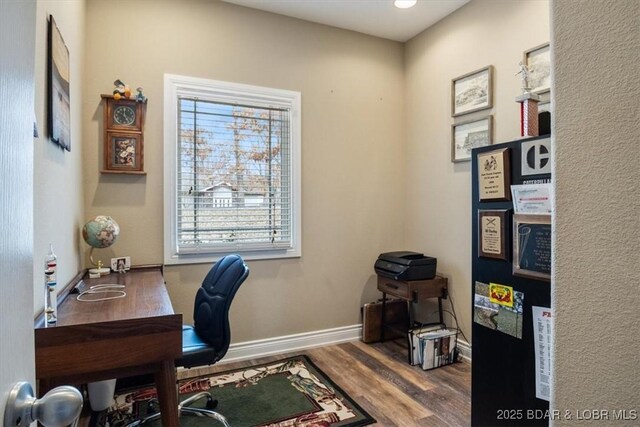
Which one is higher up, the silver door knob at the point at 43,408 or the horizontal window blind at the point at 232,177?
the horizontal window blind at the point at 232,177

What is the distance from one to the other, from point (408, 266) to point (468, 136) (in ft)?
3.93

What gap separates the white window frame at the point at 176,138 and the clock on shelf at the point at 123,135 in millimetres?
185

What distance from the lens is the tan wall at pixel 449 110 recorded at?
8.83 feet

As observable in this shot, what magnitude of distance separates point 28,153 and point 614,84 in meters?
1.08

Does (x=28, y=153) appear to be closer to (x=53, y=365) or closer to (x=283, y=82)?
(x=53, y=365)

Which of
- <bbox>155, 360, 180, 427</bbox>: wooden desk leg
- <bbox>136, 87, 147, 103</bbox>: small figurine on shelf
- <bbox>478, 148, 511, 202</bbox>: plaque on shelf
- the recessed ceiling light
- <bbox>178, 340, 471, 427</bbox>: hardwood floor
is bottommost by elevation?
A: <bbox>178, 340, 471, 427</bbox>: hardwood floor

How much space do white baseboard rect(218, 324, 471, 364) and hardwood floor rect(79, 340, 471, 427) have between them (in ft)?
0.19

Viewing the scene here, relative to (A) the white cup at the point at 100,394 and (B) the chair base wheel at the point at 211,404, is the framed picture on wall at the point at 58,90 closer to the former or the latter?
(A) the white cup at the point at 100,394

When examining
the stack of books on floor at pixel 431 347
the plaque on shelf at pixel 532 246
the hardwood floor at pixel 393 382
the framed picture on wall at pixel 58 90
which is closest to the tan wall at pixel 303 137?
the hardwood floor at pixel 393 382

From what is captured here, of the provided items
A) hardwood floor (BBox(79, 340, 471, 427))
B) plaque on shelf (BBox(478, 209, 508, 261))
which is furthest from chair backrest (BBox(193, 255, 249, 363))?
plaque on shelf (BBox(478, 209, 508, 261))

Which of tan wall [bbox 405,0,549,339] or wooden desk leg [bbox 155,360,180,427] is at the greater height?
tan wall [bbox 405,0,549,339]

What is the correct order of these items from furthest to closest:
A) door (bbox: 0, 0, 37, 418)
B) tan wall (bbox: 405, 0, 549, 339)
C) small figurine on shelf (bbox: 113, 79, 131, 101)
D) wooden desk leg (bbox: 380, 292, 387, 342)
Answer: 1. wooden desk leg (bbox: 380, 292, 387, 342)
2. tan wall (bbox: 405, 0, 549, 339)
3. small figurine on shelf (bbox: 113, 79, 131, 101)
4. door (bbox: 0, 0, 37, 418)

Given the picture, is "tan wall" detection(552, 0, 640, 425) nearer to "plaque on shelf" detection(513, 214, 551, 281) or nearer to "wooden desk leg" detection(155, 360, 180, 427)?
"plaque on shelf" detection(513, 214, 551, 281)

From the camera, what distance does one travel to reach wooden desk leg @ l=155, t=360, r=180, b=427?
1528mm
